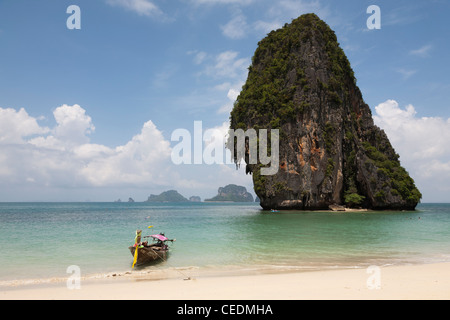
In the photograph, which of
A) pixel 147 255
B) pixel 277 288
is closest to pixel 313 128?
pixel 147 255

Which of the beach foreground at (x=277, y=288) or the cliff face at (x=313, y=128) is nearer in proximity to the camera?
the beach foreground at (x=277, y=288)

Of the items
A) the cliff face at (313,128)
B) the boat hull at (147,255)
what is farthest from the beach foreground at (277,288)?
the cliff face at (313,128)

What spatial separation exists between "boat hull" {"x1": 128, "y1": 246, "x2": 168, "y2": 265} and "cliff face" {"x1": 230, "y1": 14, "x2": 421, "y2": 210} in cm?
3609

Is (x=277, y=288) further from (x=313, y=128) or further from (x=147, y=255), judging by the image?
Answer: (x=313, y=128)

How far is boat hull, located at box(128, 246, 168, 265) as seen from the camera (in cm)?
1112

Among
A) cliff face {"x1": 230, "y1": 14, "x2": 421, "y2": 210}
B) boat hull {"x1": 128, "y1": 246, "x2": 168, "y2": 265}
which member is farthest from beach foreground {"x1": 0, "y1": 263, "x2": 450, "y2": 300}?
cliff face {"x1": 230, "y1": 14, "x2": 421, "y2": 210}

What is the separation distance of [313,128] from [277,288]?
43921mm

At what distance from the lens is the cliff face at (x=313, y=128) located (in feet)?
153

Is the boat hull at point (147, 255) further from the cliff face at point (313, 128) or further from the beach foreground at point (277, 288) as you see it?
the cliff face at point (313, 128)

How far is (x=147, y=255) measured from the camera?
1143 centimetres

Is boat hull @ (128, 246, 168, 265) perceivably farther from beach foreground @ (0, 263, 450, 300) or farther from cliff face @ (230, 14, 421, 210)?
cliff face @ (230, 14, 421, 210)

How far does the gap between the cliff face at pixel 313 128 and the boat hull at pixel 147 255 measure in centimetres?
3609
